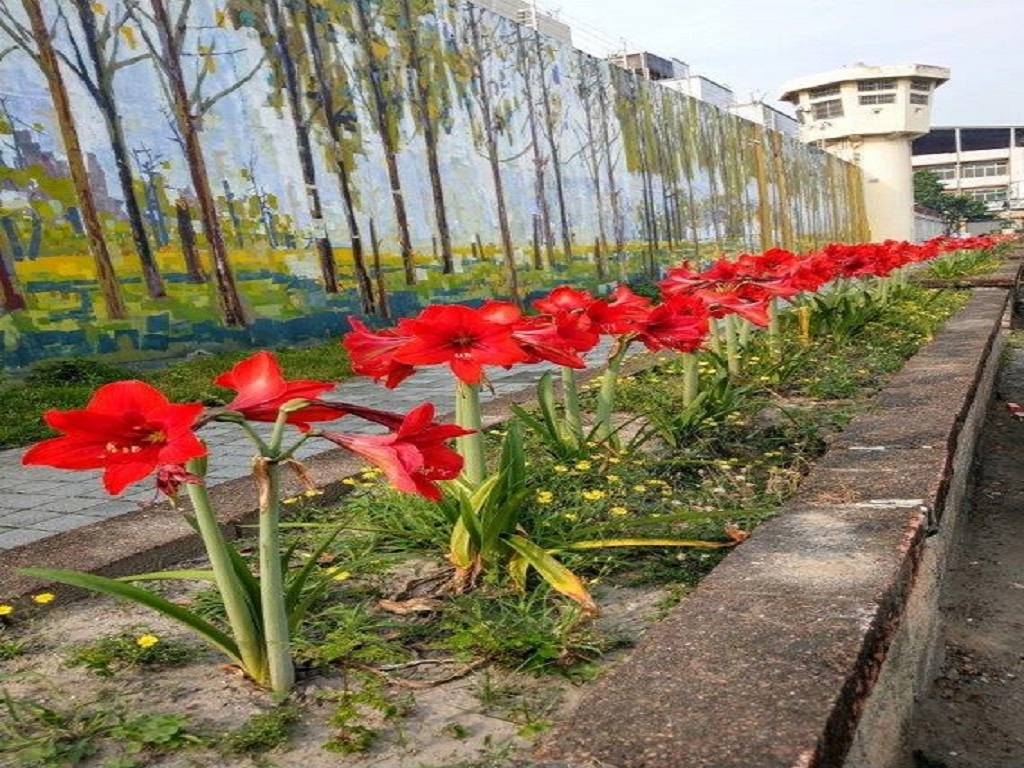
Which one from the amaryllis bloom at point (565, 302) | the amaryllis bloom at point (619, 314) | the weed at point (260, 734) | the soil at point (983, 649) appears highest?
the amaryllis bloom at point (565, 302)

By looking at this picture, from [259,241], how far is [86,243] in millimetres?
1850

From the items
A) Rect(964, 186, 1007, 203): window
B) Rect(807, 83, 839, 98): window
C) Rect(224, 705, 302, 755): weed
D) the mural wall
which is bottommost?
Rect(964, 186, 1007, 203): window

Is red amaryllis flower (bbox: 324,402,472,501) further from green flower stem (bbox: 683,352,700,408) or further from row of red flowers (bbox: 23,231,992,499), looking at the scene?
green flower stem (bbox: 683,352,700,408)

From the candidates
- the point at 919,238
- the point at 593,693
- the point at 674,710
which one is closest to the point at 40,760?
the point at 593,693

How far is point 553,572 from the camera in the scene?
1.92 metres

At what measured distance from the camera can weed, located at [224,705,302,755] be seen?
1.43 metres

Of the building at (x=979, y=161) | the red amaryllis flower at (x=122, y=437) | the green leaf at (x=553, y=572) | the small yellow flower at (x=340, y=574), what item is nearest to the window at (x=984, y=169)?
the building at (x=979, y=161)

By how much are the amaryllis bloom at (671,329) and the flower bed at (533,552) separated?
4 cm

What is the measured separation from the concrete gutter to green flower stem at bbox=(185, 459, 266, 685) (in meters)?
0.60

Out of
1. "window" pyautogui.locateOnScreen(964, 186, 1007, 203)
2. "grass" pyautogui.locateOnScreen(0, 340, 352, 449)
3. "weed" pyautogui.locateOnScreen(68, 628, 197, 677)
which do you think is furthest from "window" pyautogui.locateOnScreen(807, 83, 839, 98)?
"window" pyautogui.locateOnScreen(964, 186, 1007, 203)

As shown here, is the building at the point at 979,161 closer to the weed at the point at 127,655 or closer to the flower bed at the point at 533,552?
the flower bed at the point at 533,552

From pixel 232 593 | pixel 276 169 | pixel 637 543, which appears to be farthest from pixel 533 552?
pixel 276 169

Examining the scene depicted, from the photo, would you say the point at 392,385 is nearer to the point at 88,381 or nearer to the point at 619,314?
the point at 619,314

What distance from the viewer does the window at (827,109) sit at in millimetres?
42219
